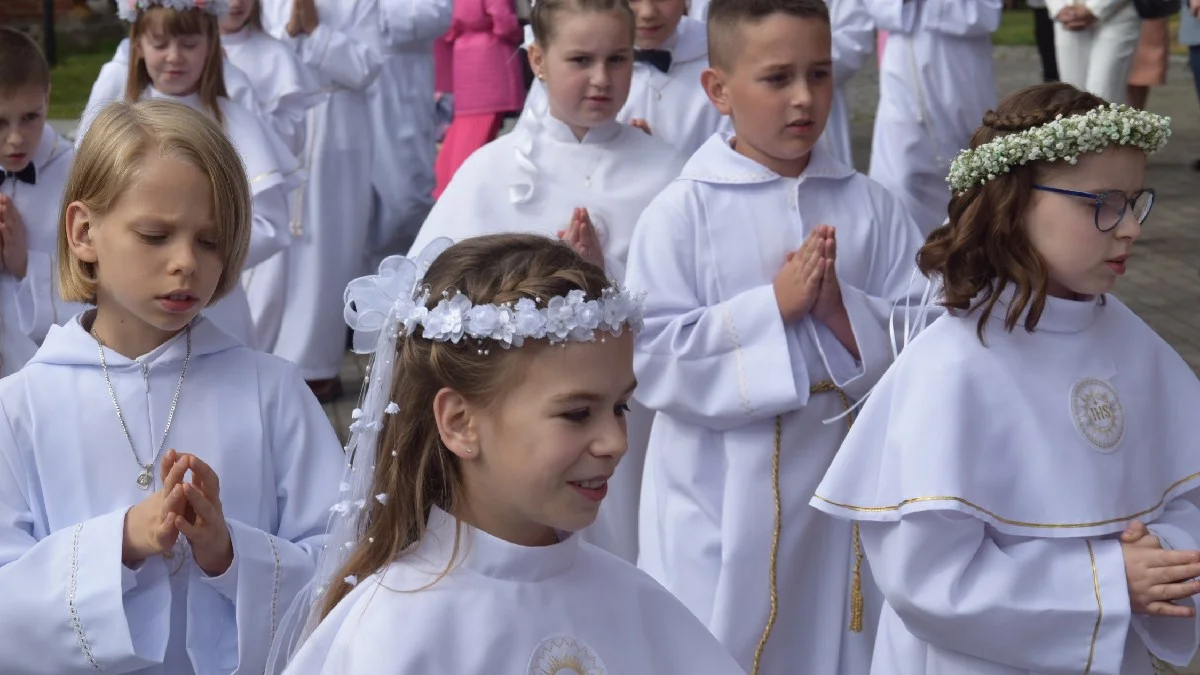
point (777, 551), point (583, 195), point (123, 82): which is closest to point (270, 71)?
point (123, 82)

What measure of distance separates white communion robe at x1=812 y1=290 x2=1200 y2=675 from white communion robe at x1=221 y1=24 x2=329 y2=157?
4.75 metres

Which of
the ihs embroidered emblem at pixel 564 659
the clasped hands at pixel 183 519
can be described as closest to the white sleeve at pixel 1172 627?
the ihs embroidered emblem at pixel 564 659

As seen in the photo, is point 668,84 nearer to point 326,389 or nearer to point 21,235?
point 21,235

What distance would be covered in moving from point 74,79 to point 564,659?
61.1 ft

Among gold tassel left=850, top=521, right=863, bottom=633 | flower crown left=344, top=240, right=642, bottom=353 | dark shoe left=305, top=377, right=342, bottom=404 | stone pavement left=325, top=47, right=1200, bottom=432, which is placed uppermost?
flower crown left=344, top=240, right=642, bottom=353

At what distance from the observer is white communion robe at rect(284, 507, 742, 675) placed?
107 inches

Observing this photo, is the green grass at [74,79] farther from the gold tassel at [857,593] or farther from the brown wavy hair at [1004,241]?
the brown wavy hair at [1004,241]

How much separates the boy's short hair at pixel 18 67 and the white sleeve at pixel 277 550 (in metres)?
2.01

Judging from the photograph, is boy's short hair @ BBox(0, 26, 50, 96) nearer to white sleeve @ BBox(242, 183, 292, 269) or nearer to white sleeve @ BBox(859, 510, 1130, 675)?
white sleeve @ BBox(242, 183, 292, 269)

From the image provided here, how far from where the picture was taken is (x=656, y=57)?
6691mm

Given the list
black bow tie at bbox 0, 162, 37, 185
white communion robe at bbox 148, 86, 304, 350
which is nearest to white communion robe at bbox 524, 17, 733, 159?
white communion robe at bbox 148, 86, 304, 350

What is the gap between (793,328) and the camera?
465 cm

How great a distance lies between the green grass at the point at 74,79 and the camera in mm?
17828

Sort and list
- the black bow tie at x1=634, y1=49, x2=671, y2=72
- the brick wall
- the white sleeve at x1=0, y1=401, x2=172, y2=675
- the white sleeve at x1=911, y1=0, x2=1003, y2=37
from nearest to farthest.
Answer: the white sleeve at x1=0, y1=401, x2=172, y2=675, the black bow tie at x1=634, y1=49, x2=671, y2=72, the white sleeve at x1=911, y1=0, x2=1003, y2=37, the brick wall
